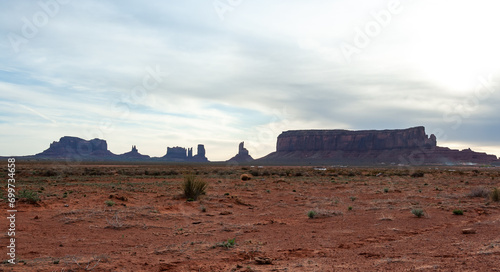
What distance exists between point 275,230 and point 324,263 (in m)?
4.29

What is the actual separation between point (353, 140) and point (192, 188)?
526 feet

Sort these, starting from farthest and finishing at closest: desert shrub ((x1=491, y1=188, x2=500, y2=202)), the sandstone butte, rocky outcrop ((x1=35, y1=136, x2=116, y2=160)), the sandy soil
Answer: rocky outcrop ((x1=35, y1=136, x2=116, y2=160)), the sandstone butte, desert shrub ((x1=491, y1=188, x2=500, y2=202)), the sandy soil

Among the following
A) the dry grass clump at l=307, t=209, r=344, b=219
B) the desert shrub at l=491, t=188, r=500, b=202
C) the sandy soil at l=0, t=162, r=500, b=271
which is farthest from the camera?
the desert shrub at l=491, t=188, r=500, b=202

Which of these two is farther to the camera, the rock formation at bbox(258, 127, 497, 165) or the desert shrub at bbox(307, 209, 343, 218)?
the rock formation at bbox(258, 127, 497, 165)

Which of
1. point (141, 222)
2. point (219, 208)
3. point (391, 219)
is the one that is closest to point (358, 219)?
point (391, 219)

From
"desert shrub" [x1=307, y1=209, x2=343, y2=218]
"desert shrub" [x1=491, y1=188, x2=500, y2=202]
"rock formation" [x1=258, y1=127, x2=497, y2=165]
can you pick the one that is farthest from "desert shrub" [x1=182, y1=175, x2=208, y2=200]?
"rock formation" [x1=258, y1=127, x2=497, y2=165]

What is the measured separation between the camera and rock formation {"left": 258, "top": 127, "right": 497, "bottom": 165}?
147988mm

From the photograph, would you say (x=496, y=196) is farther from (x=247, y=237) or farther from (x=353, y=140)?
(x=353, y=140)

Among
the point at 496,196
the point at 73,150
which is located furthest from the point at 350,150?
the point at 496,196

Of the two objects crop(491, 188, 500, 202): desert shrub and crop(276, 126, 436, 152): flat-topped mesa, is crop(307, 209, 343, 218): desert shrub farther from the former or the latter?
crop(276, 126, 436, 152): flat-topped mesa

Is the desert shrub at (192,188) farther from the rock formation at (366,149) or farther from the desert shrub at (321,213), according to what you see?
the rock formation at (366,149)

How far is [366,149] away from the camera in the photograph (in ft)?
546

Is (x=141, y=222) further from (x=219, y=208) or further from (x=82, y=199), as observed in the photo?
(x=82, y=199)

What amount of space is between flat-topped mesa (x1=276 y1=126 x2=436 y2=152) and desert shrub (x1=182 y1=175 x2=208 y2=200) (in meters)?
149
